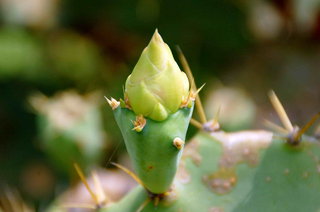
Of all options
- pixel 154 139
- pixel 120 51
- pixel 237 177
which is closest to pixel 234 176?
pixel 237 177

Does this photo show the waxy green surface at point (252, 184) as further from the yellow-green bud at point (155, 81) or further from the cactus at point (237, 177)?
the yellow-green bud at point (155, 81)

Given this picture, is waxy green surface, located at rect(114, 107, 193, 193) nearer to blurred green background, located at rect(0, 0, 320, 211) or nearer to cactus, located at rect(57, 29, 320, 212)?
cactus, located at rect(57, 29, 320, 212)

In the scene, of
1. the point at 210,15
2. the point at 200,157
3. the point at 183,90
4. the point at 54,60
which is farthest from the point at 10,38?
the point at 183,90

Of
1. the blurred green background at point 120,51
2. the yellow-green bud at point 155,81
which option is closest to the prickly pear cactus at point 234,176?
the yellow-green bud at point 155,81

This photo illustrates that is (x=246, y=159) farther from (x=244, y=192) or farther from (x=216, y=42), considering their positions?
(x=216, y=42)

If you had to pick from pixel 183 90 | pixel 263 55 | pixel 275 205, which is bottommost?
pixel 263 55

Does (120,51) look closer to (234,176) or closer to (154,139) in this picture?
(234,176)

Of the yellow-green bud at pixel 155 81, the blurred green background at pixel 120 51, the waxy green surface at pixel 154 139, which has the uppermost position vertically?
the yellow-green bud at pixel 155 81

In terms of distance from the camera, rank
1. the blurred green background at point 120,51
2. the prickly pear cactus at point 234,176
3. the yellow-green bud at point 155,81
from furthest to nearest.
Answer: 1. the blurred green background at point 120,51
2. the prickly pear cactus at point 234,176
3. the yellow-green bud at point 155,81
